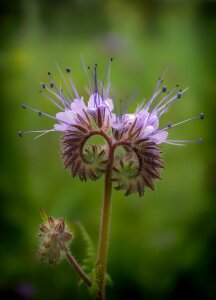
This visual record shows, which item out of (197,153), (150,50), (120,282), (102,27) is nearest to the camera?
(120,282)

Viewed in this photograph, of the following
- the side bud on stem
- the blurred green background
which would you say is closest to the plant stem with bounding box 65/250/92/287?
the side bud on stem

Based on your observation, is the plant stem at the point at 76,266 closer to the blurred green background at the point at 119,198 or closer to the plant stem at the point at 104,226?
the plant stem at the point at 104,226

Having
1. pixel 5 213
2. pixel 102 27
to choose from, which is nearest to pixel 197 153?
pixel 5 213

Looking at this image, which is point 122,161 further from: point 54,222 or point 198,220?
point 198,220

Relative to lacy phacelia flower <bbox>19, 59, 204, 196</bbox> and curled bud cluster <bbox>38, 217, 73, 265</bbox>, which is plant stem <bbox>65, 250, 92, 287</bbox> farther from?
lacy phacelia flower <bbox>19, 59, 204, 196</bbox>

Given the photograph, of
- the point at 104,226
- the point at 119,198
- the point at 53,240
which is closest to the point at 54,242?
the point at 53,240

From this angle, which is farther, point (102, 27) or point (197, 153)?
point (102, 27)

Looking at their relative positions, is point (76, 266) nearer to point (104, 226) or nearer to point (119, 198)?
point (104, 226)
